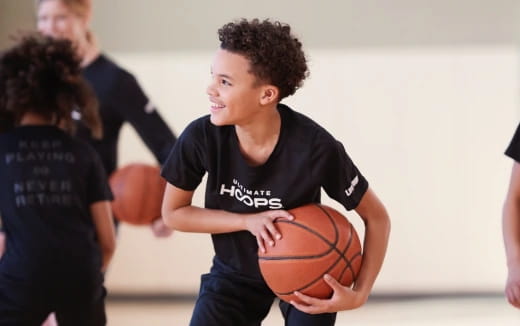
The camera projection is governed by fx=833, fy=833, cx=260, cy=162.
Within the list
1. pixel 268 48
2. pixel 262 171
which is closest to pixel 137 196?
pixel 262 171

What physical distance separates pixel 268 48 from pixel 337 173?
1.22 ft

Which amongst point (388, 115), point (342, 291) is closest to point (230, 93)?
point (342, 291)

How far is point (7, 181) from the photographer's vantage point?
262 cm

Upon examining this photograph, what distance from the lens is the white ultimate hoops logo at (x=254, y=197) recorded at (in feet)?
7.12

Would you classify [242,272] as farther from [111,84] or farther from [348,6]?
[348,6]

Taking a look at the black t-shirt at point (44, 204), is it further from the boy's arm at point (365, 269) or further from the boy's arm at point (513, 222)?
the boy's arm at point (513, 222)

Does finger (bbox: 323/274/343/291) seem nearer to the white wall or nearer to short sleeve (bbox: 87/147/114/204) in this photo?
short sleeve (bbox: 87/147/114/204)

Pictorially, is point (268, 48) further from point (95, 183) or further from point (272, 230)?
point (95, 183)

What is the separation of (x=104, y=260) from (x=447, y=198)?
10.4 feet

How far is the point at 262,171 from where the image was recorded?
217 cm

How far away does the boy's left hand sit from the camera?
82.0 inches

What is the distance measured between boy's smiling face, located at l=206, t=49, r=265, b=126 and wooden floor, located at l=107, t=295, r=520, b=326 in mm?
2657

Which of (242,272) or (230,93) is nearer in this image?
(230,93)

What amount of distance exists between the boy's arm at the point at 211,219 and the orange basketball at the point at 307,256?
0.09 ft
